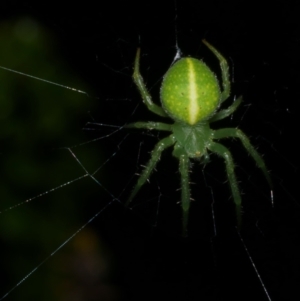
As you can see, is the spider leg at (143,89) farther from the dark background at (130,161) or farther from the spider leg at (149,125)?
the dark background at (130,161)

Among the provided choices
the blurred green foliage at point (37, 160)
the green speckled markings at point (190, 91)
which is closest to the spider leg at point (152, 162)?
the green speckled markings at point (190, 91)

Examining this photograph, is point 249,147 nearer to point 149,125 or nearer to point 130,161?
point 149,125

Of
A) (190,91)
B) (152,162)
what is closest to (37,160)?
(152,162)

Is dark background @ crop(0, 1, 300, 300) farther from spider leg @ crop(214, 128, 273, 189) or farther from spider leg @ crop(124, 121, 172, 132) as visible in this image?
spider leg @ crop(214, 128, 273, 189)

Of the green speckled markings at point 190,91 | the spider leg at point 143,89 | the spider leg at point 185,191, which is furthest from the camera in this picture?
the spider leg at point 185,191

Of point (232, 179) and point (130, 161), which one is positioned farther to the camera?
point (130, 161)

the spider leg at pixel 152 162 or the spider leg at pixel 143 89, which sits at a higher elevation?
the spider leg at pixel 143 89

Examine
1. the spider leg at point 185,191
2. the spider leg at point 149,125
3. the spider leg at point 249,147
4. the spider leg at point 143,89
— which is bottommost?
the spider leg at point 185,191
